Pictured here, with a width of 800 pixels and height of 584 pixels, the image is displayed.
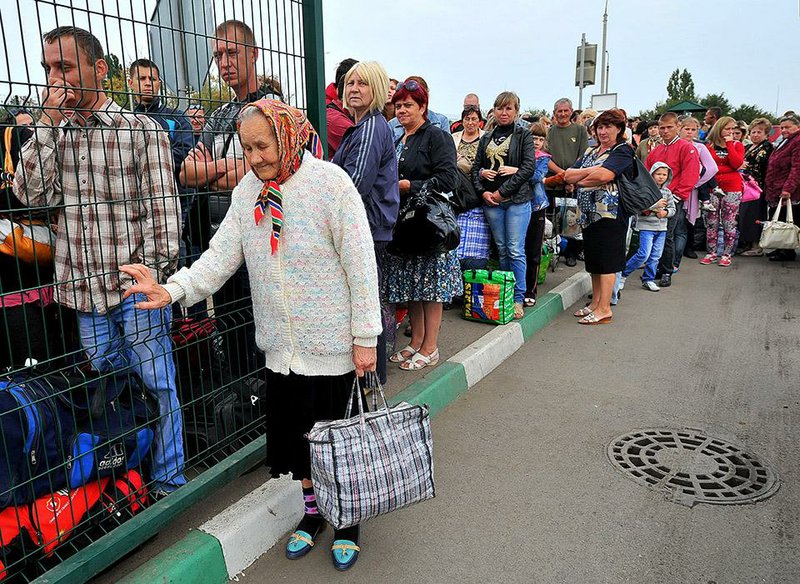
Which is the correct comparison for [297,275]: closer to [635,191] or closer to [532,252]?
[635,191]

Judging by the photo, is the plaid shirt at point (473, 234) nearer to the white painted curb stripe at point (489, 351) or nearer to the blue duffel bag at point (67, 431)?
the white painted curb stripe at point (489, 351)

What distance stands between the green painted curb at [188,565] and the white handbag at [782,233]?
27.7 ft

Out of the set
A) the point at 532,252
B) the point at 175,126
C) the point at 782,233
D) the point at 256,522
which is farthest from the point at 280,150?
the point at 782,233

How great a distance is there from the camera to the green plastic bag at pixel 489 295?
18.2 feet

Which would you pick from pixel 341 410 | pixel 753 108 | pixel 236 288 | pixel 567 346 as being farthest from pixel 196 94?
pixel 753 108

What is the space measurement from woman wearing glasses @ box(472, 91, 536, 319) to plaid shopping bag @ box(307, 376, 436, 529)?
348 centimetres

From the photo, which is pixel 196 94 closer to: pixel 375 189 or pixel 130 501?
pixel 375 189

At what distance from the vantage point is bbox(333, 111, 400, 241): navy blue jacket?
3.39 m

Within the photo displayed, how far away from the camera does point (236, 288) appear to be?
126 inches

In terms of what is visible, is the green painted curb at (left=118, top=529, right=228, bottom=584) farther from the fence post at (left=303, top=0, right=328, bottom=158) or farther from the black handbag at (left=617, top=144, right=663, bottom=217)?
the black handbag at (left=617, top=144, right=663, bottom=217)

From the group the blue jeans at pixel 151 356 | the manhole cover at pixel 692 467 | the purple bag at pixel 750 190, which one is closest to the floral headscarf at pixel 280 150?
the blue jeans at pixel 151 356

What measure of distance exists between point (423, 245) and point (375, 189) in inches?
32.0

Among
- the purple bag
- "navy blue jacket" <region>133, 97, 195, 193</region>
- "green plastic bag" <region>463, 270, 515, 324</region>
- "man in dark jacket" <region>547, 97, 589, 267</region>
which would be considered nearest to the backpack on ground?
"navy blue jacket" <region>133, 97, 195, 193</region>

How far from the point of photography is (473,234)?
19.7 ft
